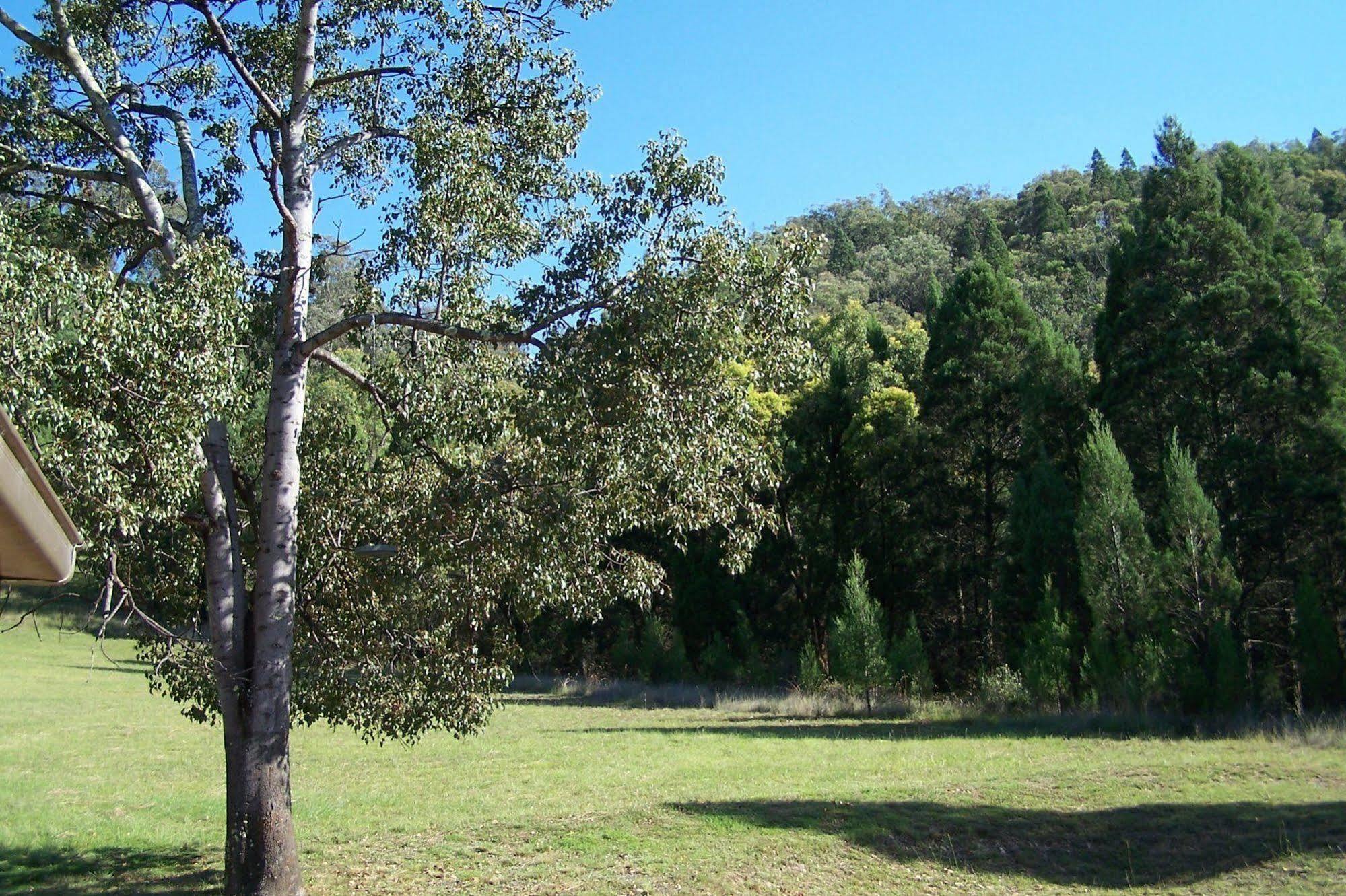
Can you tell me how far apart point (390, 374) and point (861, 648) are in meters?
19.0

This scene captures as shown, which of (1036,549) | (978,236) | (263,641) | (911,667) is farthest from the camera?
(978,236)

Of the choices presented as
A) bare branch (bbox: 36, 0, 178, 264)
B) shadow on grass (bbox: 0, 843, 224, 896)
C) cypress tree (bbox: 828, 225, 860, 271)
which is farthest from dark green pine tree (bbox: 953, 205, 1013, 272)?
shadow on grass (bbox: 0, 843, 224, 896)

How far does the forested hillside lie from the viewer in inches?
791

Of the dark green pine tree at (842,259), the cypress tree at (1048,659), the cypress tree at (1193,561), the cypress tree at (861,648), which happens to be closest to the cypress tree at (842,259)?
the dark green pine tree at (842,259)

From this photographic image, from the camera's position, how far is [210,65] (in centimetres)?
984

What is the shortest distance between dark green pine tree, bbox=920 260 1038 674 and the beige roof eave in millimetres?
28082

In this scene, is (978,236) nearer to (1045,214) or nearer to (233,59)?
(1045,214)

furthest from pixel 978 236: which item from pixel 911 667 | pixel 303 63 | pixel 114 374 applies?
pixel 114 374

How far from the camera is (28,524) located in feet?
8.14

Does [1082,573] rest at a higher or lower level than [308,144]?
lower

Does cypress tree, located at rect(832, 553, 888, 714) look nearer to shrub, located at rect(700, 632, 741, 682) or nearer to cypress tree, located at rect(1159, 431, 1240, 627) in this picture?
cypress tree, located at rect(1159, 431, 1240, 627)

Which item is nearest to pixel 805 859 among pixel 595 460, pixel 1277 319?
pixel 595 460

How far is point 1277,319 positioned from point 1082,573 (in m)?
7.01

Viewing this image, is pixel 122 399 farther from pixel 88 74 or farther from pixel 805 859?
pixel 805 859
